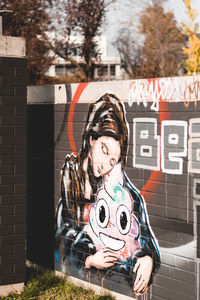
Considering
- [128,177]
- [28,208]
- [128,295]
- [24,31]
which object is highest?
A: [24,31]

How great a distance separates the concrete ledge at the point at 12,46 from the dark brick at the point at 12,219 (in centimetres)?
200

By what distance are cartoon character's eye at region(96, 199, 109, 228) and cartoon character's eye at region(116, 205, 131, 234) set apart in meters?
0.22

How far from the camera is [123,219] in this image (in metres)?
6.11

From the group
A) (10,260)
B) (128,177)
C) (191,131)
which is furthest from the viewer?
(10,260)

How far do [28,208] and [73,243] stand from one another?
1.25 metres

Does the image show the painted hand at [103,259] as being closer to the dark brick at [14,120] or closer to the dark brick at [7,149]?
the dark brick at [7,149]

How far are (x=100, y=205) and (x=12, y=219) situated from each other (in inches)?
44.0

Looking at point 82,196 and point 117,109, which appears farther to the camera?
point 82,196

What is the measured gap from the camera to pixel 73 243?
6.97 m

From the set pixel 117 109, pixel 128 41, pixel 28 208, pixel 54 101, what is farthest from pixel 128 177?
pixel 128 41

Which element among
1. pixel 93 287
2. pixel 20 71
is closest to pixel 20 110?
pixel 20 71

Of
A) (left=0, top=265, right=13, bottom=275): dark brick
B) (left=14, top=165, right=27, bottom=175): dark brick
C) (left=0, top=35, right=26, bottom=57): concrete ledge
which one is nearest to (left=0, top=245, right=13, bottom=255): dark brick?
(left=0, top=265, right=13, bottom=275): dark brick

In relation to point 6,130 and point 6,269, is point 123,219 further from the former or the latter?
point 6,130

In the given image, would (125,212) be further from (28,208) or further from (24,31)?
(24,31)
